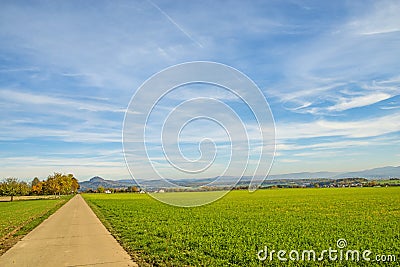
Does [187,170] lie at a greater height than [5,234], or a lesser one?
greater

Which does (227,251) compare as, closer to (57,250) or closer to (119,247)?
(119,247)

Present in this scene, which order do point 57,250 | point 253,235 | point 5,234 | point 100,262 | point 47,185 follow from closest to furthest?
point 100,262 → point 57,250 → point 253,235 → point 5,234 → point 47,185

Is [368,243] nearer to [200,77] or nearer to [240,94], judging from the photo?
[240,94]

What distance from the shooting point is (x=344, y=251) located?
1138 cm

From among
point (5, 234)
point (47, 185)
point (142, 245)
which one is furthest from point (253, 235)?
point (47, 185)

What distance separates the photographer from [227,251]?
11070 mm

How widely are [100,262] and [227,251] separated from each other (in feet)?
13.2

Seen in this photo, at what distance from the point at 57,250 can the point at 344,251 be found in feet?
32.5

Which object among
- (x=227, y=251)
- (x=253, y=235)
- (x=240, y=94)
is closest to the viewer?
(x=227, y=251)

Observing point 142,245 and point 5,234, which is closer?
point 142,245

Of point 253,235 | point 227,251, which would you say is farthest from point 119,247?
point 253,235


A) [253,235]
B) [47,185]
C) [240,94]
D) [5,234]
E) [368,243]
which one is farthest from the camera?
[47,185]

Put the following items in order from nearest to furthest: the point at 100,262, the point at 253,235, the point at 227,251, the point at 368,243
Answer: the point at 100,262, the point at 227,251, the point at 368,243, the point at 253,235

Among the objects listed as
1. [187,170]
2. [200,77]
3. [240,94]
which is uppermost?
[200,77]
